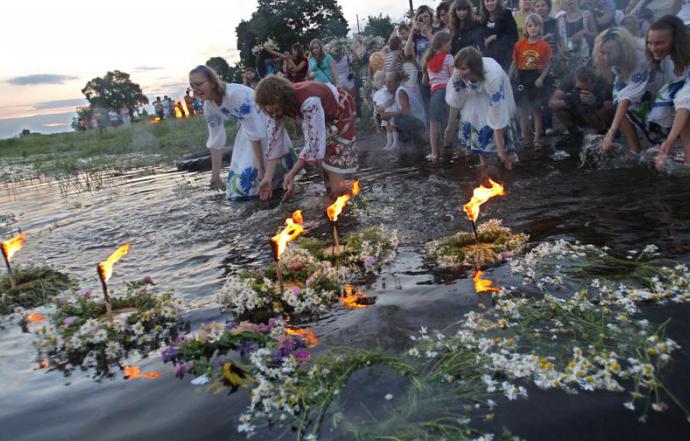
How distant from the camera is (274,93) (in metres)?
6.05

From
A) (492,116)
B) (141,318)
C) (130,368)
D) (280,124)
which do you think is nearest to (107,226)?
(280,124)

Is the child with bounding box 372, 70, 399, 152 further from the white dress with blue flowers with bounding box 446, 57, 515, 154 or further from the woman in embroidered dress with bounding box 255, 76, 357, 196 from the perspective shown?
the woman in embroidered dress with bounding box 255, 76, 357, 196

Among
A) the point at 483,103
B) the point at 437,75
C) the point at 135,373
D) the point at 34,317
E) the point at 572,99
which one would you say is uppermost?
the point at 437,75

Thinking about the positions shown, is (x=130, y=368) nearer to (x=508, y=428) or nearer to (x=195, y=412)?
(x=195, y=412)

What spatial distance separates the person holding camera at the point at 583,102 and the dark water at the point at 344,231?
1.00 meters

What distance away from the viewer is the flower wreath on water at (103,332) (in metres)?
4.11

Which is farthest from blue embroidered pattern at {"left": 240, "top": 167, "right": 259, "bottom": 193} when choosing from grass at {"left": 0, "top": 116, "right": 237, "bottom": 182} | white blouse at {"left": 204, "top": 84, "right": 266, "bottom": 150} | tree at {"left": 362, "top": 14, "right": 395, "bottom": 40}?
tree at {"left": 362, "top": 14, "right": 395, "bottom": 40}

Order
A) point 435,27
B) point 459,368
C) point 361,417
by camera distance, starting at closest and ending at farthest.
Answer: point 361,417, point 459,368, point 435,27

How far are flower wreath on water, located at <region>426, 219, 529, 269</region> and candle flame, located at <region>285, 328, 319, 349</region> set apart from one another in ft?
5.26

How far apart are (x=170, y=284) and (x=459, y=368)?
349 centimetres

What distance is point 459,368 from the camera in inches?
126

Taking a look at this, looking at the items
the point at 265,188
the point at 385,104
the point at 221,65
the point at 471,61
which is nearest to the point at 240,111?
the point at 265,188

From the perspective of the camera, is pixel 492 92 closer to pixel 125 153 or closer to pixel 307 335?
pixel 307 335

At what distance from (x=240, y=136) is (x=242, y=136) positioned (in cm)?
5
